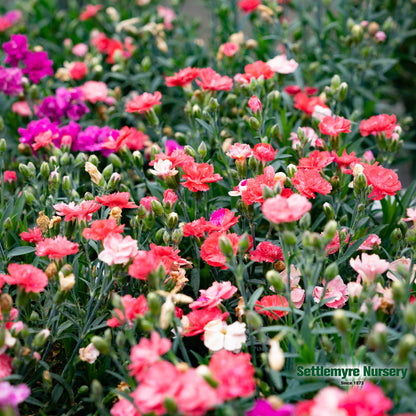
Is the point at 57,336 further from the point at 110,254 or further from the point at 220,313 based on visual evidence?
the point at 220,313

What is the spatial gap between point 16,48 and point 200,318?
1890 mm

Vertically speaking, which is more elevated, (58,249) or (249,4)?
(249,4)

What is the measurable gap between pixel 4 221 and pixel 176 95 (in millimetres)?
1660

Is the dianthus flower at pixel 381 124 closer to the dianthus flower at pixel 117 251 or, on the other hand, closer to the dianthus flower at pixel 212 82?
the dianthus flower at pixel 212 82

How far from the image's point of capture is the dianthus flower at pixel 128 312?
1249 millimetres

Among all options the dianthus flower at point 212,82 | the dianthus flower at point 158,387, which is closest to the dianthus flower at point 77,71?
the dianthus flower at point 212,82

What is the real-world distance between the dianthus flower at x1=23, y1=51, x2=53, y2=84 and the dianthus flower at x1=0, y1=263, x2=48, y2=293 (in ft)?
5.15

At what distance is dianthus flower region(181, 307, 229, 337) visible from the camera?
52.9 inches

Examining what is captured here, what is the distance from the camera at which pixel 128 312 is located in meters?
1.26

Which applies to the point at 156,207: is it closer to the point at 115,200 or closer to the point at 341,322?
the point at 115,200

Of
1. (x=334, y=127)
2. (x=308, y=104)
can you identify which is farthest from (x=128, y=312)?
(x=308, y=104)

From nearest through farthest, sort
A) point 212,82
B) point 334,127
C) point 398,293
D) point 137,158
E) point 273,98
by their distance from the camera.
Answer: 1. point 398,293
2. point 334,127
3. point 137,158
4. point 212,82
5. point 273,98

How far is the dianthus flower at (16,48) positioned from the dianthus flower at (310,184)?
1747mm

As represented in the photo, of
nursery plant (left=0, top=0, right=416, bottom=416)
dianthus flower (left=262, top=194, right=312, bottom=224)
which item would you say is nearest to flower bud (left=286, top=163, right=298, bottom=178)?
nursery plant (left=0, top=0, right=416, bottom=416)
